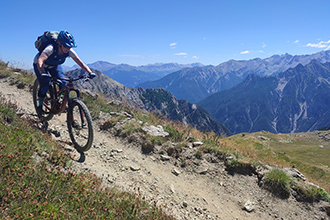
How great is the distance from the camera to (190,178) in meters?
7.23

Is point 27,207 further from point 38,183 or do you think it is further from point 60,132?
point 60,132

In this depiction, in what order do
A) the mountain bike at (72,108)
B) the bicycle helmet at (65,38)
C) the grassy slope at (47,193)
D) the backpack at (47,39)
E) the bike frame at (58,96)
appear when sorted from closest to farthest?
the grassy slope at (47,193) < the bicycle helmet at (65,38) < the mountain bike at (72,108) < the backpack at (47,39) < the bike frame at (58,96)

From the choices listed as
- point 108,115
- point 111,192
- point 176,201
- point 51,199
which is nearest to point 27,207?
point 51,199

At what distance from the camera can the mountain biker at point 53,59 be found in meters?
5.50

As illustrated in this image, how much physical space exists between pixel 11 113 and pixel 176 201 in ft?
19.0

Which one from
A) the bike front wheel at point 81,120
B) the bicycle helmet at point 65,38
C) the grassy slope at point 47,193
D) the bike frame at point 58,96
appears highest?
the bicycle helmet at point 65,38

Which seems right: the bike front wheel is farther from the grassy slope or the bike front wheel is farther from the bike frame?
the grassy slope

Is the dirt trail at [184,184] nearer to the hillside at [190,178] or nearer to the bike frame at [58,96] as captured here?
the hillside at [190,178]

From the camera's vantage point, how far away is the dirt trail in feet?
17.7

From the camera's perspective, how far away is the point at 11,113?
19.4ft

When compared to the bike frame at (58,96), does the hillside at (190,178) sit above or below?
below

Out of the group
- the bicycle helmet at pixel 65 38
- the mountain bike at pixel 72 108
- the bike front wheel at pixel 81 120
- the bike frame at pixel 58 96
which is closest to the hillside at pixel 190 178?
the bike front wheel at pixel 81 120

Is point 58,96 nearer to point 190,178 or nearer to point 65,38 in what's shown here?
point 65,38

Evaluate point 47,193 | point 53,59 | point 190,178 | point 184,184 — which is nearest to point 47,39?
point 53,59
